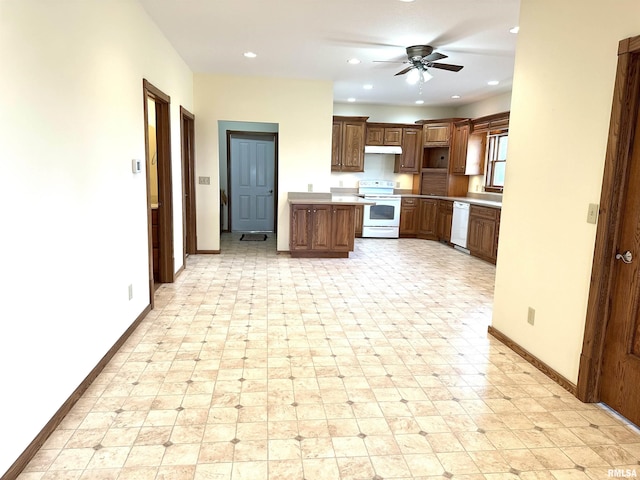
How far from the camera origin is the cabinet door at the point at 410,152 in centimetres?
875

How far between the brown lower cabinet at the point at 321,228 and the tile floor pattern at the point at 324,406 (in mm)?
2299

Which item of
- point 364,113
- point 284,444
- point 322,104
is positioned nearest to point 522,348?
point 284,444

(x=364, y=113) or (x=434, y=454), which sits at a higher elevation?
(x=364, y=113)

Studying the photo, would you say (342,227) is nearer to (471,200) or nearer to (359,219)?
(359,219)

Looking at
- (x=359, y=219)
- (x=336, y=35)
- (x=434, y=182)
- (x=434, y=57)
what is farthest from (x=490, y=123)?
(x=336, y=35)

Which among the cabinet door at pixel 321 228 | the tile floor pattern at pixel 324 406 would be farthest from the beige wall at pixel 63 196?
the cabinet door at pixel 321 228

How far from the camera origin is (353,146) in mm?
8383

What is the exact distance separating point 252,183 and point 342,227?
325cm

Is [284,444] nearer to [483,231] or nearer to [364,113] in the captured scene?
[483,231]

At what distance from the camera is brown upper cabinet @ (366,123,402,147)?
28.5 ft

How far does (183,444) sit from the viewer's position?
6.66 ft

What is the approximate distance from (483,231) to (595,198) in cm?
435

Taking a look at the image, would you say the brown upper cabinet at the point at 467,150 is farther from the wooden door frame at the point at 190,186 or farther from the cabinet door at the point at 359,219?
the wooden door frame at the point at 190,186

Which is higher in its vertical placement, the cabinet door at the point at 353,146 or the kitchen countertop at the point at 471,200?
the cabinet door at the point at 353,146
